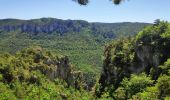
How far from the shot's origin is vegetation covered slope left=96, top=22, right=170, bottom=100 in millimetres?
94938

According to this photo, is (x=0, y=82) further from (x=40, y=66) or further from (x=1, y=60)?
(x=40, y=66)

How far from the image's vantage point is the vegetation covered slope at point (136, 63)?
94938 mm

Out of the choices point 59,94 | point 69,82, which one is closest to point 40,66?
point 59,94

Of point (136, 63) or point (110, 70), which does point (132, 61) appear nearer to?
point (136, 63)

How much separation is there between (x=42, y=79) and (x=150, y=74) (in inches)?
1143

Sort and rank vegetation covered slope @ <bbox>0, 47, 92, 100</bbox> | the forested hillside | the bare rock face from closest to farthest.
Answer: vegetation covered slope @ <bbox>0, 47, 92, 100</bbox>, the forested hillside, the bare rock face

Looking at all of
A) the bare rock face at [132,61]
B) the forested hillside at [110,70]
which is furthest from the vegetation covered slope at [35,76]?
the bare rock face at [132,61]

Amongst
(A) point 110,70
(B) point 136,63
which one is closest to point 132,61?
(B) point 136,63

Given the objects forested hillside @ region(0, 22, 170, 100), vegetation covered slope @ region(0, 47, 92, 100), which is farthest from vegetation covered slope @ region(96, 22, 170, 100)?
vegetation covered slope @ region(0, 47, 92, 100)

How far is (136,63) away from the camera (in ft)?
369

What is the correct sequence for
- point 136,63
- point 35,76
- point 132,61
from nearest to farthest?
point 35,76, point 136,63, point 132,61

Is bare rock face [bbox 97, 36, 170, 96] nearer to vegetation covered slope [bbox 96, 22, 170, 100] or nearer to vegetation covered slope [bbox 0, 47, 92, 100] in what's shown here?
vegetation covered slope [bbox 96, 22, 170, 100]

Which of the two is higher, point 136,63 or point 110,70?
point 136,63

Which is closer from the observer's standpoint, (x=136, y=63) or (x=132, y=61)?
(x=136, y=63)
